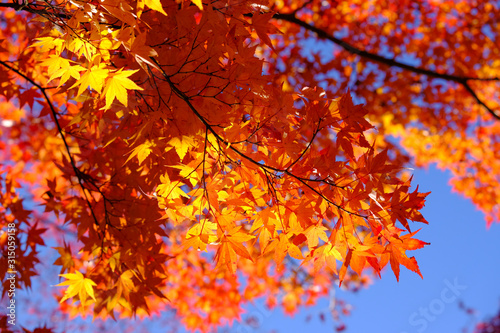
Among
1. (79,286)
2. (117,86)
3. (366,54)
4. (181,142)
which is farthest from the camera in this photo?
(366,54)

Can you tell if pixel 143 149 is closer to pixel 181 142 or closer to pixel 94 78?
pixel 181 142

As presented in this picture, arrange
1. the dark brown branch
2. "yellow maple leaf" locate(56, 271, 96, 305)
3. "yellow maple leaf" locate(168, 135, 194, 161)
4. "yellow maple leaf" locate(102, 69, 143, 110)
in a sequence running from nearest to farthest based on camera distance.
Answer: "yellow maple leaf" locate(102, 69, 143, 110), "yellow maple leaf" locate(168, 135, 194, 161), "yellow maple leaf" locate(56, 271, 96, 305), the dark brown branch

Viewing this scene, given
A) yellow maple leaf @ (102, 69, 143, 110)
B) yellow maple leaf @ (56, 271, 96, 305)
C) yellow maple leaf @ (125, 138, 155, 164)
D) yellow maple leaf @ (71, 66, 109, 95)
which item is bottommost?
yellow maple leaf @ (56, 271, 96, 305)

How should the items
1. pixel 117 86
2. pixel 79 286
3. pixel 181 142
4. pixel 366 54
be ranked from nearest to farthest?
pixel 117 86 < pixel 181 142 < pixel 79 286 < pixel 366 54

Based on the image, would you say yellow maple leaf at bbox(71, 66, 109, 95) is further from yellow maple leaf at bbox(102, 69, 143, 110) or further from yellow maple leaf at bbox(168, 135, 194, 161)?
yellow maple leaf at bbox(168, 135, 194, 161)

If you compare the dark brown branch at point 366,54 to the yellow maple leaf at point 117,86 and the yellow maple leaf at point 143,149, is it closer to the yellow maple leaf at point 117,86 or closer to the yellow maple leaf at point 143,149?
the yellow maple leaf at point 143,149

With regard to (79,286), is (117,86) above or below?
above

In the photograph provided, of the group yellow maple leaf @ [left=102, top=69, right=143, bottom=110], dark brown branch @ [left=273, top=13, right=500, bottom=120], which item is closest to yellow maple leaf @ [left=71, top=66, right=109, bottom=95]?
yellow maple leaf @ [left=102, top=69, right=143, bottom=110]

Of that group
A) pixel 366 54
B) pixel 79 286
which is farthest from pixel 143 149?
pixel 366 54

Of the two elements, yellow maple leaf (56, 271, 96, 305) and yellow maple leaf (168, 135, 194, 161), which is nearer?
yellow maple leaf (168, 135, 194, 161)

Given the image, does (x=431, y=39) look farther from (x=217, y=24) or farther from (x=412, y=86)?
(x=217, y=24)

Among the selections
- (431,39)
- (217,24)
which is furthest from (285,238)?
(431,39)

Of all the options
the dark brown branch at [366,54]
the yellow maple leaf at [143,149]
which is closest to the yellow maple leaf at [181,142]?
the yellow maple leaf at [143,149]

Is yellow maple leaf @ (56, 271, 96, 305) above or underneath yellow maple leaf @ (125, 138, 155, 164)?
underneath
